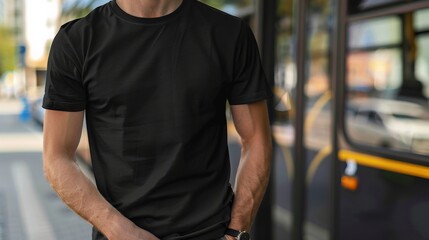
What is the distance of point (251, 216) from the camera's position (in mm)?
1741

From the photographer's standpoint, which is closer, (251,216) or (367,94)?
(251,216)

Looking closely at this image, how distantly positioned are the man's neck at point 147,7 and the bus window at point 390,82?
1.51m

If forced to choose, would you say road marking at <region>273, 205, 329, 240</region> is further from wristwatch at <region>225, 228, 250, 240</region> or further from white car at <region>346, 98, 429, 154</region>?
wristwatch at <region>225, 228, 250, 240</region>

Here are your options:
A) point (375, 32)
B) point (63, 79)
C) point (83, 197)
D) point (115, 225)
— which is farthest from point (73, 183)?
point (375, 32)

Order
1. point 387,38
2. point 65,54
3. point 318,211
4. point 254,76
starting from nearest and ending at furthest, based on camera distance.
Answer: point 65,54
point 254,76
point 387,38
point 318,211

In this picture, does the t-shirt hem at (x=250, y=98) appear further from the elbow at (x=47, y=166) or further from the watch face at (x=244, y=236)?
Result: the elbow at (x=47, y=166)

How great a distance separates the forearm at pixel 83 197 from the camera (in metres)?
1.58

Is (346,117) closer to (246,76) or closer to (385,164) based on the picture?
(385,164)

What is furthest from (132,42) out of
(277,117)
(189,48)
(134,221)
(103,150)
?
(277,117)

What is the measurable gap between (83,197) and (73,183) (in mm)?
43

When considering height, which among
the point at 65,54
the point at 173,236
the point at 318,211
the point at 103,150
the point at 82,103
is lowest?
the point at 318,211

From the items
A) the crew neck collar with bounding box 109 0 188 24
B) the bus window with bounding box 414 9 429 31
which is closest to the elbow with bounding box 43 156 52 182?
the crew neck collar with bounding box 109 0 188 24

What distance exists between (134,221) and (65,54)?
0.44 meters

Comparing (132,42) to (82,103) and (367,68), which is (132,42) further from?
(367,68)
